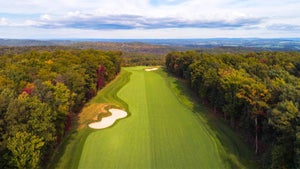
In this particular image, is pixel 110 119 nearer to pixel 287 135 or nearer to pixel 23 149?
pixel 23 149

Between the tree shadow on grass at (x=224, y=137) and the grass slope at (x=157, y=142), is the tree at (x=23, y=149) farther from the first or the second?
the tree shadow on grass at (x=224, y=137)

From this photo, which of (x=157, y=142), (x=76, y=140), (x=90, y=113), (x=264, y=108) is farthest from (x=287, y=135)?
(x=90, y=113)

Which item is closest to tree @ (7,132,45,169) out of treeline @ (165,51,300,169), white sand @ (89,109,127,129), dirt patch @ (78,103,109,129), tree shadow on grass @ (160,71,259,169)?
dirt patch @ (78,103,109,129)

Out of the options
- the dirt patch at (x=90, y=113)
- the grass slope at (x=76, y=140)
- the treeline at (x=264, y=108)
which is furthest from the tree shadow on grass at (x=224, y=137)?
the dirt patch at (x=90, y=113)

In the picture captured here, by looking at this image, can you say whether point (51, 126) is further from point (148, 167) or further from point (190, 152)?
point (190, 152)

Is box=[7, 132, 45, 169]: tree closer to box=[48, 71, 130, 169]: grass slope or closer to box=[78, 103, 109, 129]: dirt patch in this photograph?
box=[48, 71, 130, 169]: grass slope

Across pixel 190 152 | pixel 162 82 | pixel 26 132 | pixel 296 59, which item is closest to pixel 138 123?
pixel 190 152
